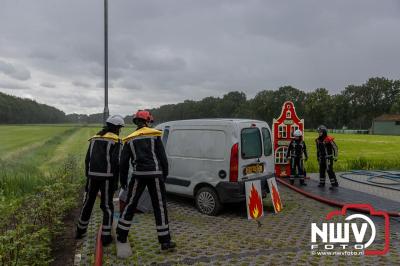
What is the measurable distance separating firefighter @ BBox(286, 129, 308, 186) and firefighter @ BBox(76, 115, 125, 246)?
7307 mm

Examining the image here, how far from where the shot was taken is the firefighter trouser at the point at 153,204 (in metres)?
5.57

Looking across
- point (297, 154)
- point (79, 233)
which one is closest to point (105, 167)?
point (79, 233)

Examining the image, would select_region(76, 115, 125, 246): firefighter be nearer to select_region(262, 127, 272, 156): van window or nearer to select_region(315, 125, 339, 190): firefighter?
select_region(262, 127, 272, 156): van window

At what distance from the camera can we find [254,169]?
7.93 m

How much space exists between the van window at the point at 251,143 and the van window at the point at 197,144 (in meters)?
0.41

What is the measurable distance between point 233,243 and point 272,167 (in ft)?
9.57

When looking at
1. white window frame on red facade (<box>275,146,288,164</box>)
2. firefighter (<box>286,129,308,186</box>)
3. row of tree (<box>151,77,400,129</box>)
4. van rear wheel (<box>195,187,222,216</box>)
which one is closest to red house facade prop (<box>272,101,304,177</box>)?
white window frame on red facade (<box>275,146,288,164</box>)

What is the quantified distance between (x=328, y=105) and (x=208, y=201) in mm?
102453

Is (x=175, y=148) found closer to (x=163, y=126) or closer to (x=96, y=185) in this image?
(x=163, y=126)

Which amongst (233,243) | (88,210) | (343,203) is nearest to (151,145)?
(88,210)

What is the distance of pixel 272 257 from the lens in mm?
5367

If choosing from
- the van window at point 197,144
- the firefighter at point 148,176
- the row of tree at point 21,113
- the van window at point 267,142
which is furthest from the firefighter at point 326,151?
the row of tree at point 21,113

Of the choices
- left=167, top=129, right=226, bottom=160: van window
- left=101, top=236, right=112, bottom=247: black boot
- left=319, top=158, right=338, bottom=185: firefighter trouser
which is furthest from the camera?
left=319, top=158, right=338, bottom=185: firefighter trouser

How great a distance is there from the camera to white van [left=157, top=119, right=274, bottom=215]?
7.59 metres
